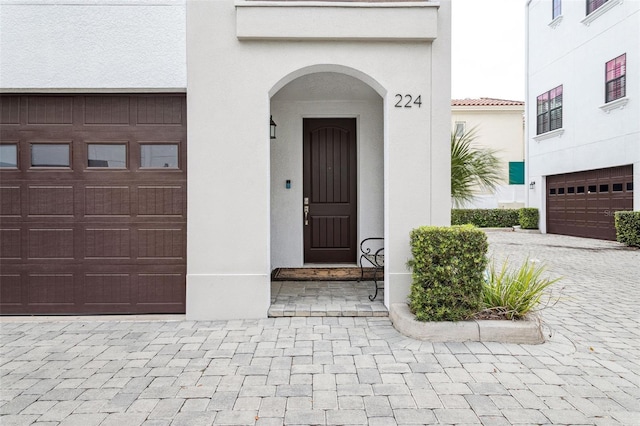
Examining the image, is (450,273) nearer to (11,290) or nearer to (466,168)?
(466,168)

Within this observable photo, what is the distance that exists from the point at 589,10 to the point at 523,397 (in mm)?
13565

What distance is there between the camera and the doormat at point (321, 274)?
5.49m

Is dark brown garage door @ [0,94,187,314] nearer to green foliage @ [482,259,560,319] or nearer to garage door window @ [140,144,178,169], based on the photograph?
garage door window @ [140,144,178,169]

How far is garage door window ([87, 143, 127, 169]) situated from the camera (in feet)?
14.0

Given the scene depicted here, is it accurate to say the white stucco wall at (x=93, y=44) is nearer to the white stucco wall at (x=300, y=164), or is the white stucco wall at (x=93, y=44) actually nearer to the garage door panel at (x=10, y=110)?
the garage door panel at (x=10, y=110)

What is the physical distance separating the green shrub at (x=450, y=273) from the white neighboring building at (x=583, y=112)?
9439 mm

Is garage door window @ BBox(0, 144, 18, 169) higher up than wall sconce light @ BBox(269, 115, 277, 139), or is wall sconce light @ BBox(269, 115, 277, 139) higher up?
wall sconce light @ BBox(269, 115, 277, 139)

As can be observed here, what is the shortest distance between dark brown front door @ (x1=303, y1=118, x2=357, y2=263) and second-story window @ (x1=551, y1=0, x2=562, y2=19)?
11596 millimetres

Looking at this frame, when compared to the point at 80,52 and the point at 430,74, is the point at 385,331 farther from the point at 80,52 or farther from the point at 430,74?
the point at 80,52

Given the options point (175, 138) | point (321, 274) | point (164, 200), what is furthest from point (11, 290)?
point (321, 274)

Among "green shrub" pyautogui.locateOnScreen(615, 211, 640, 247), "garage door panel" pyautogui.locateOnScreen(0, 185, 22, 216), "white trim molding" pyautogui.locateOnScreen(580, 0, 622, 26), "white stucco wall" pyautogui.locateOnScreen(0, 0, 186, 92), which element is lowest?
"green shrub" pyautogui.locateOnScreen(615, 211, 640, 247)

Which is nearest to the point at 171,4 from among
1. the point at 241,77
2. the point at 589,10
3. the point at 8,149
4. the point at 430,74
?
the point at 241,77

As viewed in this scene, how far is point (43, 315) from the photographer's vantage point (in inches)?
168

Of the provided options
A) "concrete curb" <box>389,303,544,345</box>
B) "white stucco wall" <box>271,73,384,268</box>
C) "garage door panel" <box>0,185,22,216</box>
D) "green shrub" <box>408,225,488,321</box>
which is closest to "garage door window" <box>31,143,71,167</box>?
"garage door panel" <box>0,185,22,216</box>
